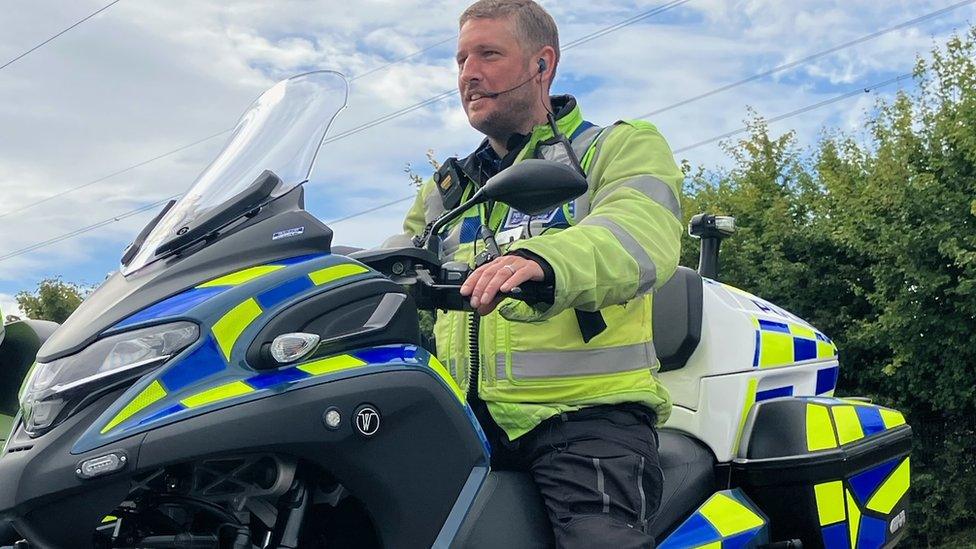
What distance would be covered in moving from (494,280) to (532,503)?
0.64 m

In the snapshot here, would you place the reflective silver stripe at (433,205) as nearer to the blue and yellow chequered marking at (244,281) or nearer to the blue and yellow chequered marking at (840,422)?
the blue and yellow chequered marking at (244,281)

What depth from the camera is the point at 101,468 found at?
1640 mm

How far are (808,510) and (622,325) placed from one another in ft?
2.78

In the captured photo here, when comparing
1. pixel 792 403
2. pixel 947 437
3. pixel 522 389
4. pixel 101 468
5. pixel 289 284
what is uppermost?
pixel 289 284

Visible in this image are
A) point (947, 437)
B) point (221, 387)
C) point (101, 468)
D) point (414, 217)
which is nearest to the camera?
point (101, 468)

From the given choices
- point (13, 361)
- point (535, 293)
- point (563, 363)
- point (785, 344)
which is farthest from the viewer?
point (13, 361)

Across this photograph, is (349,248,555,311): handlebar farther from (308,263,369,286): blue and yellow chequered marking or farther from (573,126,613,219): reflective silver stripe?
(573,126,613,219): reflective silver stripe

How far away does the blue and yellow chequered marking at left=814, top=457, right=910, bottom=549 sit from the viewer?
9.36ft

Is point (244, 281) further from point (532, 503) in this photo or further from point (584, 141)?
point (584, 141)

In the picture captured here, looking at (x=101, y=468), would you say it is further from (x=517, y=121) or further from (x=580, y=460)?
(x=517, y=121)

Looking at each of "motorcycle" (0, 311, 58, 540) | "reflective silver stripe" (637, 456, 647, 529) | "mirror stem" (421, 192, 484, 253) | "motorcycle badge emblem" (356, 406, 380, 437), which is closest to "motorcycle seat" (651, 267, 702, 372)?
"reflective silver stripe" (637, 456, 647, 529)

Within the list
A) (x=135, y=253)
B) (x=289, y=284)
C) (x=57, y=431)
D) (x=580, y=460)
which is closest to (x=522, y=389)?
(x=580, y=460)

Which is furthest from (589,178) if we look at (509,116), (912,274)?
(912,274)

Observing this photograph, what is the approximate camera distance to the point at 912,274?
9.66 meters
